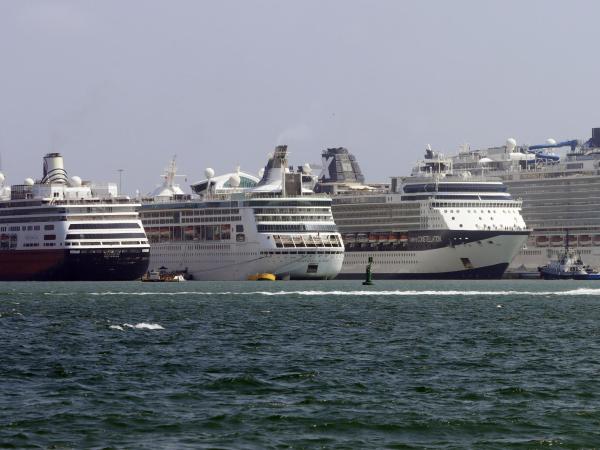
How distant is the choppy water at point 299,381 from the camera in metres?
40.9

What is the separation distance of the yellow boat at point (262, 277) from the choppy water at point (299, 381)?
99.9 m

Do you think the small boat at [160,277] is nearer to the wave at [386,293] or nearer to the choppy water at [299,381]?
the wave at [386,293]

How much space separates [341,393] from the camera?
159 feet

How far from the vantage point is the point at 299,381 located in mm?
51562

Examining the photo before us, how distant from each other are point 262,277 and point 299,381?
→ 5626 inches

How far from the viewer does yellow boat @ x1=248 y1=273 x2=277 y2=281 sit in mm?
193500

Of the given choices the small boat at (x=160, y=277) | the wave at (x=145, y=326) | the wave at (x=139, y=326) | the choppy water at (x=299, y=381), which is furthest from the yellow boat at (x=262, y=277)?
the wave at (x=139, y=326)

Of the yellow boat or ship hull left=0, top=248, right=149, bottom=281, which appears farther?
the yellow boat

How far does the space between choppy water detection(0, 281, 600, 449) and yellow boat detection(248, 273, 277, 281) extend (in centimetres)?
9992

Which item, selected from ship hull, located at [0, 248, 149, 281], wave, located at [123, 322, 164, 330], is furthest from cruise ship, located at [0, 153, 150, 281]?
wave, located at [123, 322, 164, 330]

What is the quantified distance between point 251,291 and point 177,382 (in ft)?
322

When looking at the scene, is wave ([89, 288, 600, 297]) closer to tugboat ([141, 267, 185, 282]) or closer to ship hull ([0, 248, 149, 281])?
ship hull ([0, 248, 149, 281])

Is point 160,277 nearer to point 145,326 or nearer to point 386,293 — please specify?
point 386,293

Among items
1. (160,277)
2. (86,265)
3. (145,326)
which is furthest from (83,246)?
(145,326)
